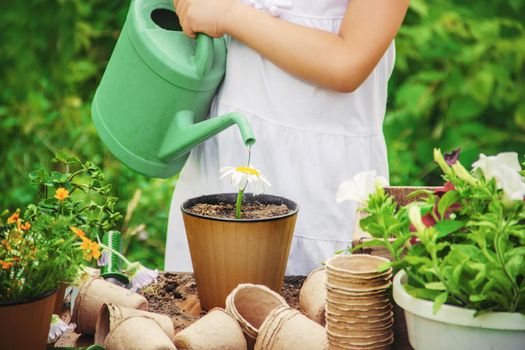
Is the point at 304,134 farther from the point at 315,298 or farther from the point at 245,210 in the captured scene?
the point at 315,298

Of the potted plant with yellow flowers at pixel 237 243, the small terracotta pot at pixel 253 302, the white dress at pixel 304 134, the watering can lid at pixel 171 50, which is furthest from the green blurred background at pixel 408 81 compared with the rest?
the small terracotta pot at pixel 253 302

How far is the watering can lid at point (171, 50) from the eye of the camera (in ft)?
4.43

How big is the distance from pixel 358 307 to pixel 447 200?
15 centimetres

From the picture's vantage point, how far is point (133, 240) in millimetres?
2627

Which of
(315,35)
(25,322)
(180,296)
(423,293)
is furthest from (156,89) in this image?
(423,293)

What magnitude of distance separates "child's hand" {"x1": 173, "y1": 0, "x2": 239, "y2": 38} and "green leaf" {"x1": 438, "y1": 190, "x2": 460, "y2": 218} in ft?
2.13

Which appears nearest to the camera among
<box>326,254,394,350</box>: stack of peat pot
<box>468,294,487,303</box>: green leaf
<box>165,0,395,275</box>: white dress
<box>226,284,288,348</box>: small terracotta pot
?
<box>468,294,487,303</box>: green leaf

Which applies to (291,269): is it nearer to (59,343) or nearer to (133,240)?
(59,343)

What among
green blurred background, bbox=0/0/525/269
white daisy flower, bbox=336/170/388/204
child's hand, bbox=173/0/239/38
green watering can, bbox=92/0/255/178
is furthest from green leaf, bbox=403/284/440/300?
green blurred background, bbox=0/0/525/269

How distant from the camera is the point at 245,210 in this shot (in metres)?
1.13

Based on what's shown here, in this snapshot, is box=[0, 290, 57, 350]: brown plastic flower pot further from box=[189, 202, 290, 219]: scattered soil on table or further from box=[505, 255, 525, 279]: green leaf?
box=[505, 255, 525, 279]: green leaf

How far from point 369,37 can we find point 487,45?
6.37 feet

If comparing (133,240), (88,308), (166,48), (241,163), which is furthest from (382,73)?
(133,240)

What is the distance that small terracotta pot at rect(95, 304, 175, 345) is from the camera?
0.93 metres
